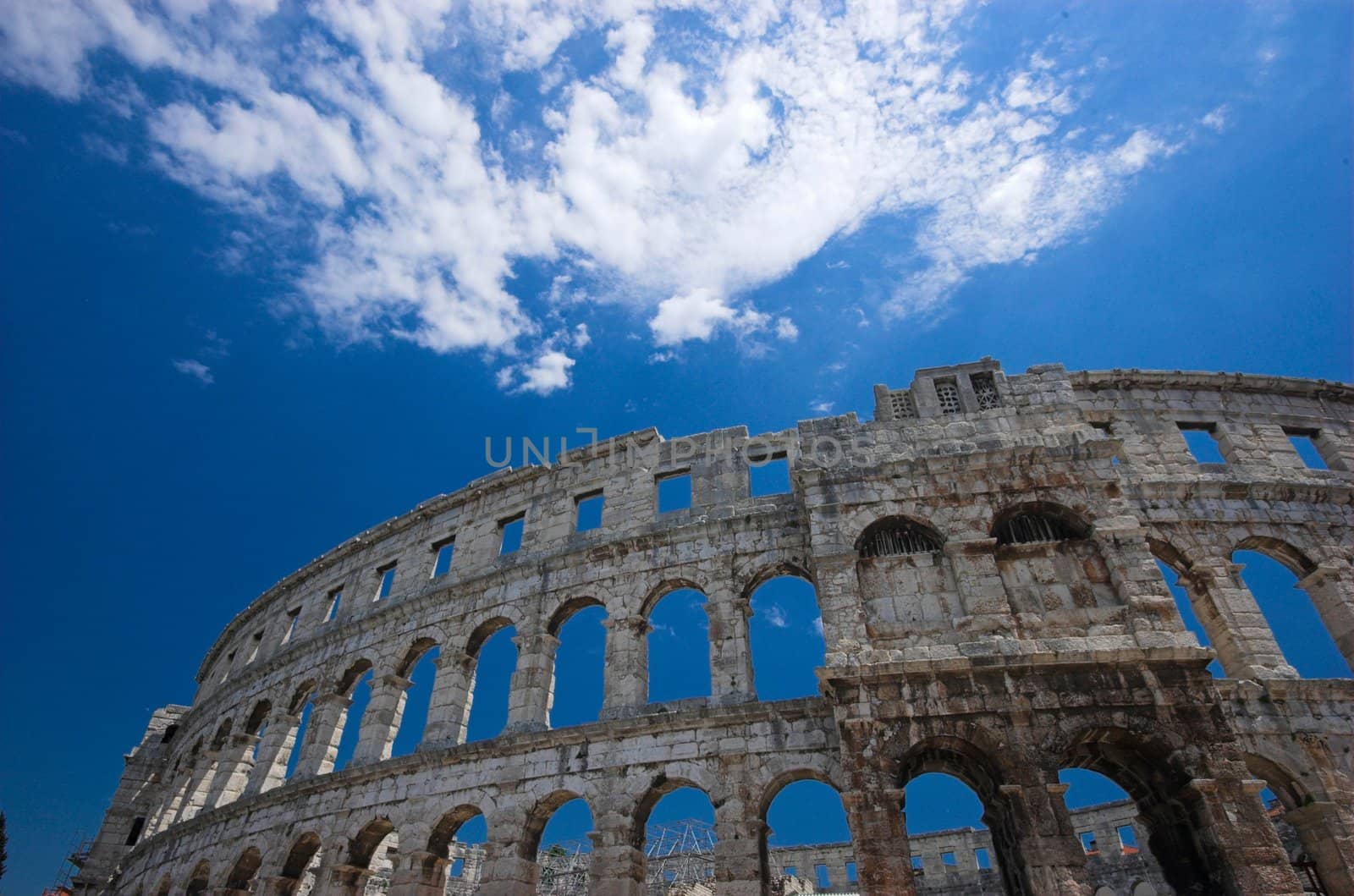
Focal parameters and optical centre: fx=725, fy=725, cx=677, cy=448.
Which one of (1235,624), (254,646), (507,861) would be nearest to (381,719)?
(507,861)

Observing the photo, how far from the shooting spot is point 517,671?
560 inches

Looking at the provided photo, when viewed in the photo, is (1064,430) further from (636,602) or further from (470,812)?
(470,812)

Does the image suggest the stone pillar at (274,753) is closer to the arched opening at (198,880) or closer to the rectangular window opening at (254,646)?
the arched opening at (198,880)

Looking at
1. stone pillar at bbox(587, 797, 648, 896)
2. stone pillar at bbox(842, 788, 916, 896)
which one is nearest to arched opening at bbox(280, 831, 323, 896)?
stone pillar at bbox(587, 797, 648, 896)

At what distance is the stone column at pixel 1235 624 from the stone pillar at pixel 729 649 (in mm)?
8204

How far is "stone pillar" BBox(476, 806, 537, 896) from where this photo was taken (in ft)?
39.2

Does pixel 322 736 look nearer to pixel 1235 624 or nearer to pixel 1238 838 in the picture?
pixel 1238 838

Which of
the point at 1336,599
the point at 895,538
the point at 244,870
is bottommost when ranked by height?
the point at 244,870

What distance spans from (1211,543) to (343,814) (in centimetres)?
1734

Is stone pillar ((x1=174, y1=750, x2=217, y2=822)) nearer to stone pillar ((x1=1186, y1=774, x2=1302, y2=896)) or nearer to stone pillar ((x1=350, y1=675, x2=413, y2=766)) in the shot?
stone pillar ((x1=350, y1=675, x2=413, y2=766))

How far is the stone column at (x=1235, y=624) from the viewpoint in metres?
12.3

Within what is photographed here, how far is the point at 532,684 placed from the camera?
13883mm

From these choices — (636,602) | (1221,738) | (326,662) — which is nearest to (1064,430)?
(1221,738)

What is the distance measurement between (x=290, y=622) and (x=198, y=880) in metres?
6.65
